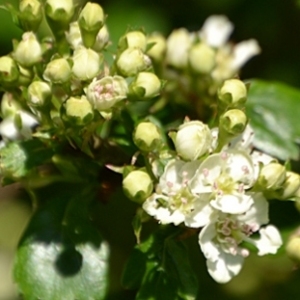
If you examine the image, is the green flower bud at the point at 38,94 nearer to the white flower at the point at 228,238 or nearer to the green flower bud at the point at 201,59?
the white flower at the point at 228,238

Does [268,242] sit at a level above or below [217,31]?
below

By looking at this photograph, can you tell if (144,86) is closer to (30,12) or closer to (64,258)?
(30,12)

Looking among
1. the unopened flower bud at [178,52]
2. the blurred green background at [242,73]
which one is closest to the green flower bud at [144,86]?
the unopened flower bud at [178,52]

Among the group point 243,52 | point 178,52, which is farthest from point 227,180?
point 243,52

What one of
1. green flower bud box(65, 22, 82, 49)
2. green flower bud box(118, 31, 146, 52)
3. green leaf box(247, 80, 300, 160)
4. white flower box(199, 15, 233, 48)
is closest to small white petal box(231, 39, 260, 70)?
white flower box(199, 15, 233, 48)

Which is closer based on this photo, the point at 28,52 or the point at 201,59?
the point at 28,52

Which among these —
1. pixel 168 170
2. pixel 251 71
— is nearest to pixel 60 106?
pixel 168 170

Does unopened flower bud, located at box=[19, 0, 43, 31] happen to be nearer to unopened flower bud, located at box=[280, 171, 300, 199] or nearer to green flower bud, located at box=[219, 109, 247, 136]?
green flower bud, located at box=[219, 109, 247, 136]
